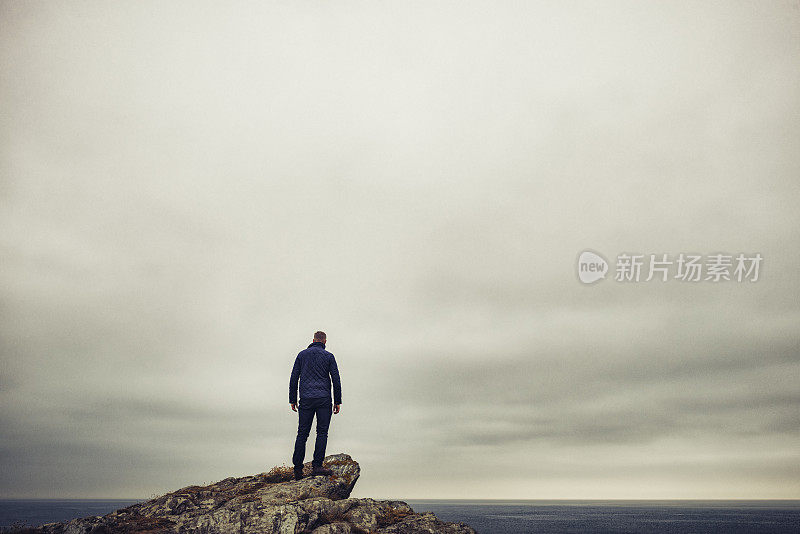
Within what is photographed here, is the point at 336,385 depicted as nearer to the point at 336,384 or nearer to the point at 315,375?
the point at 336,384

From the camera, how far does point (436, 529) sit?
13.8 meters

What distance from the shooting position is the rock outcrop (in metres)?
12.7

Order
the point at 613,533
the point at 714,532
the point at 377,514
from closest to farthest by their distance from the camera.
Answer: the point at 377,514, the point at 613,533, the point at 714,532

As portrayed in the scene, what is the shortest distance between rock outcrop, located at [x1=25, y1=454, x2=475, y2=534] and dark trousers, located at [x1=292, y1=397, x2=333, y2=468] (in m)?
0.65

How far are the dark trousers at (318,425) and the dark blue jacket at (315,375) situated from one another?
24cm

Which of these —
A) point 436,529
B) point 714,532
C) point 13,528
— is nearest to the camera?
point 13,528

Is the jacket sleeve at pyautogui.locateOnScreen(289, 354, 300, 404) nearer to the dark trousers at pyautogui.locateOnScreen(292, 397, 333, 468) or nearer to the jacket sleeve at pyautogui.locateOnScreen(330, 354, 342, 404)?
the dark trousers at pyautogui.locateOnScreen(292, 397, 333, 468)

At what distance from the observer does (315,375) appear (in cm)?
1725

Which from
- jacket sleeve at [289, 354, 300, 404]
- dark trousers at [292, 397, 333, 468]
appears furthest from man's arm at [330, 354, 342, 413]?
jacket sleeve at [289, 354, 300, 404]

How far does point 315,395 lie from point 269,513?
4561 millimetres

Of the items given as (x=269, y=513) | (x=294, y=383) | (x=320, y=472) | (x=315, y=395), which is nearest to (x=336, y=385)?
(x=315, y=395)

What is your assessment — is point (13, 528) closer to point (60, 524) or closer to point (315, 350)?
point (60, 524)

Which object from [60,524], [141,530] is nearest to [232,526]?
[141,530]

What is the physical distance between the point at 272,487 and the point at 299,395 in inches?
119
